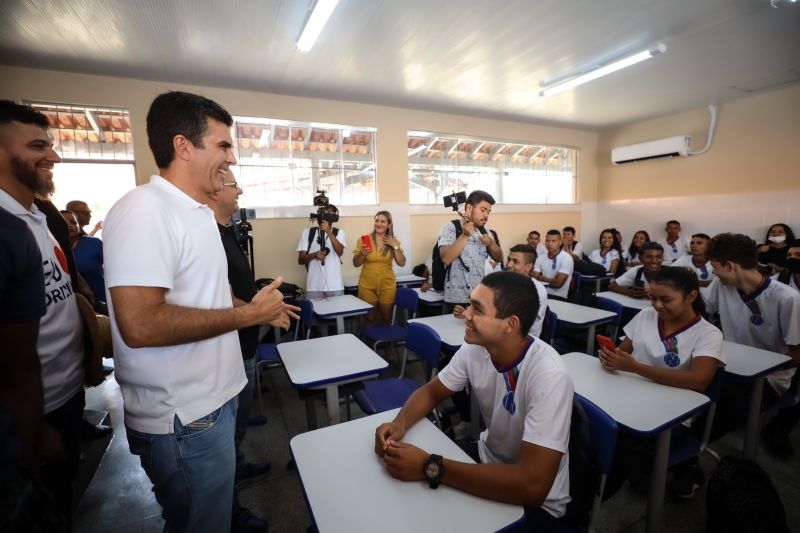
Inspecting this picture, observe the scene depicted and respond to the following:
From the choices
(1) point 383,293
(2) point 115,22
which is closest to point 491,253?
(1) point 383,293

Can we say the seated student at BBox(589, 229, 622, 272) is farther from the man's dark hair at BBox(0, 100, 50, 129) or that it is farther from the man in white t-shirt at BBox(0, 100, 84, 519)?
the man's dark hair at BBox(0, 100, 50, 129)

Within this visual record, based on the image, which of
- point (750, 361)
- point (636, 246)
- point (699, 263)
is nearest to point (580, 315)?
point (750, 361)

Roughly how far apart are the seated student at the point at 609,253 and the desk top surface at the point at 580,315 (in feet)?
11.3

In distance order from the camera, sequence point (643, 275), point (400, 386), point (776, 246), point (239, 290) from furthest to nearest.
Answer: point (776, 246)
point (643, 275)
point (400, 386)
point (239, 290)

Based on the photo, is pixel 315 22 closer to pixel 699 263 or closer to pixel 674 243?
pixel 699 263

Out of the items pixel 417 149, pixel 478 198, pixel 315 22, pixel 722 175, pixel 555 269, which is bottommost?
pixel 555 269

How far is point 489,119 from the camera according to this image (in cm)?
630

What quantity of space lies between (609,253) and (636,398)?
18.1ft

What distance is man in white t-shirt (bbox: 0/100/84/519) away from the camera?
47.9 inches

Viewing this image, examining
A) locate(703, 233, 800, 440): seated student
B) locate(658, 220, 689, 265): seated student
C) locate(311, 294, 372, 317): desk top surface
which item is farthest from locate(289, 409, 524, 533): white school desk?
locate(658, 220, 689, 265): seated student

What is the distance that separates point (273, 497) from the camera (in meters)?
2.05

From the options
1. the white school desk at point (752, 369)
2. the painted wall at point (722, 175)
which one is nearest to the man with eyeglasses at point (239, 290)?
the white school desk at point (752, 369)

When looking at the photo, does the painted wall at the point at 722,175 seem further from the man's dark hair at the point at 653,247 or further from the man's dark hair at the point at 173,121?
the man's dark hair at the point at 173,121

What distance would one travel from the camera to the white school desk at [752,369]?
1.87 meters
